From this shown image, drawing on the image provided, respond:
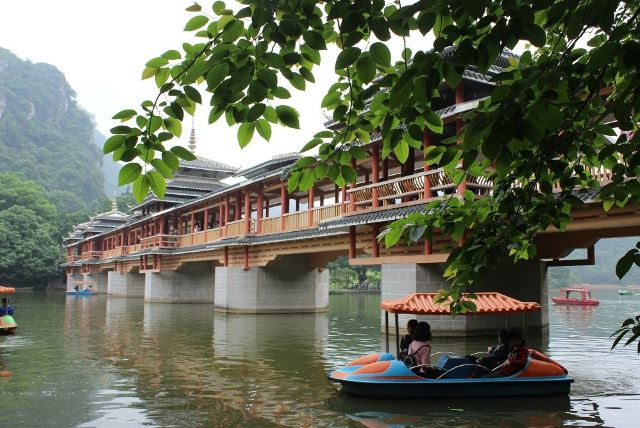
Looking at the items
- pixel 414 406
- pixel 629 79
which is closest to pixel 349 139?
pixel 629 79

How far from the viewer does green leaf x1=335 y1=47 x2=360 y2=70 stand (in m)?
2.39

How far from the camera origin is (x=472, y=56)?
7.79ft

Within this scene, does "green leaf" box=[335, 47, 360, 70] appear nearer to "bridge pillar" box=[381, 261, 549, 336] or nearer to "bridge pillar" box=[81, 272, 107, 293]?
"bridge pillar" box=[381, 261, 549, 336]

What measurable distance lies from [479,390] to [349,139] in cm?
672

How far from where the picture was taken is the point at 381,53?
236cm

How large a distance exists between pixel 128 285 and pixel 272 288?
75.6ft

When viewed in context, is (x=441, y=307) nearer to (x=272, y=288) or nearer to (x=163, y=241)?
(x=272, y=288)

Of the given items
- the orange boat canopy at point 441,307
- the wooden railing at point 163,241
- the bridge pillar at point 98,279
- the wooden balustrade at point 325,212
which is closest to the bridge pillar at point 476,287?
the wooden balustrade at point 325,212

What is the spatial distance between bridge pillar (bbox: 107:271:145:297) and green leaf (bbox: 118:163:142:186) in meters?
45.2

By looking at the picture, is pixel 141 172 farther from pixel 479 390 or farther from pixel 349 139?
pixel 479 390

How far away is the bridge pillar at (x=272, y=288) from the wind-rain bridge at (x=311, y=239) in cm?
5

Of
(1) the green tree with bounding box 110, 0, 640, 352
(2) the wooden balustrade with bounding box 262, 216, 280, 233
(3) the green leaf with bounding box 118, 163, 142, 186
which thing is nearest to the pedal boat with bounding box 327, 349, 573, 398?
(1) the green tree with bounding box 110, 0, 640, 352

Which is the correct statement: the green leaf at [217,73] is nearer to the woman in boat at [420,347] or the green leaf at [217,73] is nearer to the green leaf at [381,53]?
the green leaf at [381,53]

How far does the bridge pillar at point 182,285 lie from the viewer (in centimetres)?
3538
